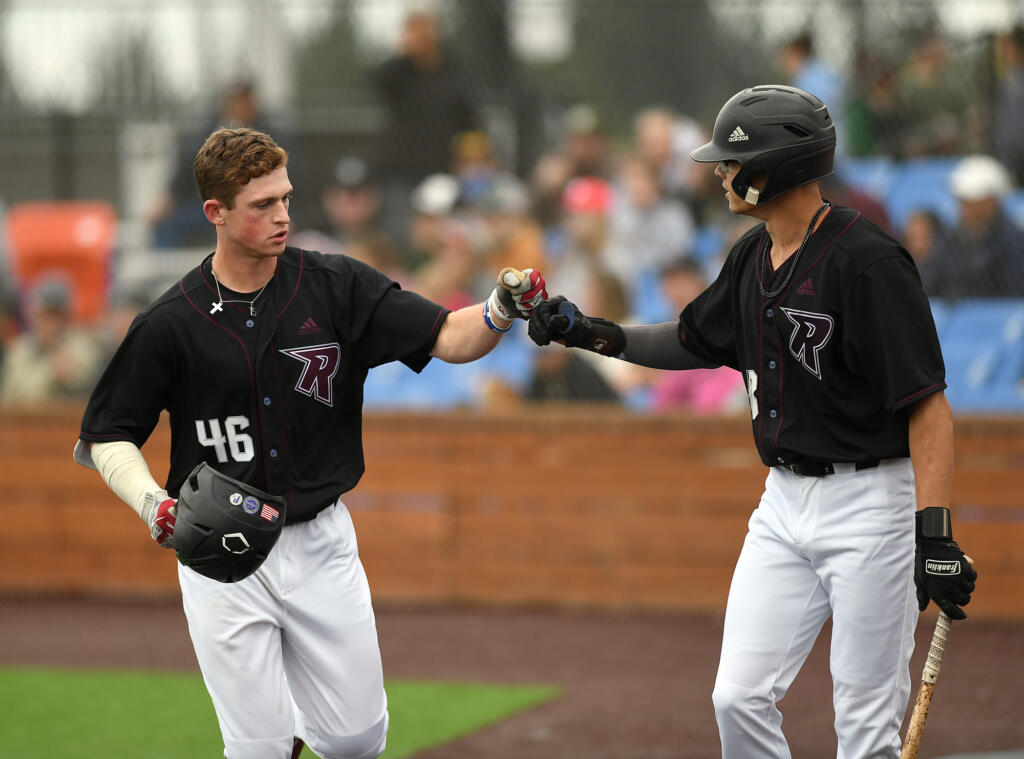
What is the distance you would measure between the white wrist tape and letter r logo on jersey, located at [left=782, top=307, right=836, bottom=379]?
5.87 feet

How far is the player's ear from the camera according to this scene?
389 centimetres

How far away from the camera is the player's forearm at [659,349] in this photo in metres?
4.21

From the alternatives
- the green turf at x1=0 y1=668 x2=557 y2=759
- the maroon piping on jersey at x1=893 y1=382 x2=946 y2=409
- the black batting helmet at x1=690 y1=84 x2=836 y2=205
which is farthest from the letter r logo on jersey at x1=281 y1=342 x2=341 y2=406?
the green turf at x1=0 y1=668 x2=557 y2=759

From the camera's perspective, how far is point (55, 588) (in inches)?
366

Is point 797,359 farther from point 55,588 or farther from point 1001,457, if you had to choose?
point 55,588

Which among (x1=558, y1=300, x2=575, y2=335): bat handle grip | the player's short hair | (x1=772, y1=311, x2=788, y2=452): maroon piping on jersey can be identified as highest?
the player's short hair

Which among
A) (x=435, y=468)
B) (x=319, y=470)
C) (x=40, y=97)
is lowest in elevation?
(x=435, y=468)

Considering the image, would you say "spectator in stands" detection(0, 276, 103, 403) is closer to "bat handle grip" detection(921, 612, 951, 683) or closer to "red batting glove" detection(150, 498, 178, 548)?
"red batting glove" detection(150, 498, 178, 548)

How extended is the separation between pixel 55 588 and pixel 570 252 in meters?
4.22

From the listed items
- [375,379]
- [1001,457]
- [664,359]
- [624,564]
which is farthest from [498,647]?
[664,359]

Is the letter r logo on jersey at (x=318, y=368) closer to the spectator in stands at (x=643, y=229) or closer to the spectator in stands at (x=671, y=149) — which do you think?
the spectator in stands at (x=643, y=229)

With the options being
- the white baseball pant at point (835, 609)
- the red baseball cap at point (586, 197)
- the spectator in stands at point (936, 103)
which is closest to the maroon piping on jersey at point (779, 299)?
the white baseball pant at point (835, 609)

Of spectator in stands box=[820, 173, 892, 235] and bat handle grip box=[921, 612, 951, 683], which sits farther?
spectator in stands box=[820, 173, 892, 235]

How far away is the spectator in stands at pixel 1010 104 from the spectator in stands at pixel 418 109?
10.8ft
